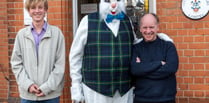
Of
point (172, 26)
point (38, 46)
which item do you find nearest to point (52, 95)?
point (38, 46)

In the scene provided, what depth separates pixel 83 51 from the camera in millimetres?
3861

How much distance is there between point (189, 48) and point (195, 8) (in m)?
0.53

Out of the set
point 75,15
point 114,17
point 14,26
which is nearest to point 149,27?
point 114,17

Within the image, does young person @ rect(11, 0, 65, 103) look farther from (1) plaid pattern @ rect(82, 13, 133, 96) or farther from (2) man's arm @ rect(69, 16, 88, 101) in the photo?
(1) plaid pattern @ rect(82, 13, 133, 96)

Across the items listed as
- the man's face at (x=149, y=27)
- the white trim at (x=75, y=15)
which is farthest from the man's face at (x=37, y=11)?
the white trim at (x=75, y=15)

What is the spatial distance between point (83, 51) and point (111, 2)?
60 cm

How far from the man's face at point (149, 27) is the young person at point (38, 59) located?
95 cm

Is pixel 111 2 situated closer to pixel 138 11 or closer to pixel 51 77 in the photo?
pixel 51 77

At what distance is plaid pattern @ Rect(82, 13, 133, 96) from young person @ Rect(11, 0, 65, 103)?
14.7 inches

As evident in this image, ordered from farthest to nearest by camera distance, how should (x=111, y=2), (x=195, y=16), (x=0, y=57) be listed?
(x=0, y=57)
(x=195, y=16)
(x=111, y=2)

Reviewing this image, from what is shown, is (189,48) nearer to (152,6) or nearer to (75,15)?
(152,6)

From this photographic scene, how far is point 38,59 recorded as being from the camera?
3918 millimetres

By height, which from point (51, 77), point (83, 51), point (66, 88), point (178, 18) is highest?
point (178, 18)

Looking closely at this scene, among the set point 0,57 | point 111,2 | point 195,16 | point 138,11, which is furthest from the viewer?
point 0,57
